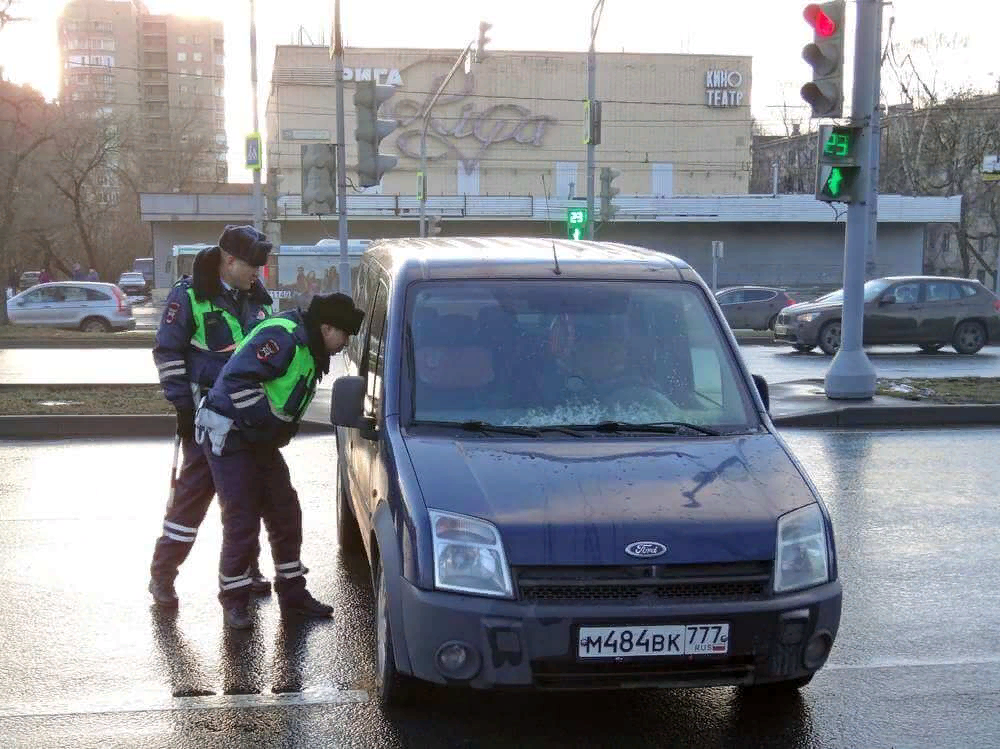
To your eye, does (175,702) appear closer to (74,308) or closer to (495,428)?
(495,428)

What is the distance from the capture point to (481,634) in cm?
393

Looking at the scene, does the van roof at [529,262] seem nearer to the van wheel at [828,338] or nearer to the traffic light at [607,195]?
the van wheel at [828,338]

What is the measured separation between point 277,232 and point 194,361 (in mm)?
23764

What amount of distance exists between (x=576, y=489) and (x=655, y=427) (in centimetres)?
73

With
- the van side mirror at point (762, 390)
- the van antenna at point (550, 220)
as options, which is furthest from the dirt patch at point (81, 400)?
the van side mirror at point (762, 390)

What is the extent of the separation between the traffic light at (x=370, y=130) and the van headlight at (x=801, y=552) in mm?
10189

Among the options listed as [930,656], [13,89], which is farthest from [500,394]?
[13,89]

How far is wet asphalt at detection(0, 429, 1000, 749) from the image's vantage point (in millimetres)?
4344

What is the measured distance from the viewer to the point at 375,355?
5.57 m

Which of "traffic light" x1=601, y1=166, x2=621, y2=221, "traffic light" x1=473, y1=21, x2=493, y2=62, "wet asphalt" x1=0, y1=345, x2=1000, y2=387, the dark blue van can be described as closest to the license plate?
the dark blue van

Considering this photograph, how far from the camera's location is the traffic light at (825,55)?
39.4 feet

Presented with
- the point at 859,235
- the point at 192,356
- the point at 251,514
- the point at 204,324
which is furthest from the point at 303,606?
the point at 859,235

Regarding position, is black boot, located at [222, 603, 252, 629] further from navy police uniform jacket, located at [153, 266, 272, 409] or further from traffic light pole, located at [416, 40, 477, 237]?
traffic light pole, located at [416, 40, 477, 237]

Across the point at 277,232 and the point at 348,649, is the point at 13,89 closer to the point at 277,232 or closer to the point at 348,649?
the point at 277,232
